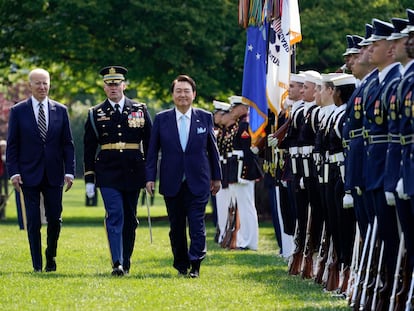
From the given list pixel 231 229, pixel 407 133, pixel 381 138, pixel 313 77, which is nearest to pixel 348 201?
pixel 381 138

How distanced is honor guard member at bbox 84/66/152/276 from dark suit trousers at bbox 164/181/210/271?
1.70ft

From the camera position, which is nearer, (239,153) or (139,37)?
(239,153)

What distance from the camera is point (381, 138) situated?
10.3m

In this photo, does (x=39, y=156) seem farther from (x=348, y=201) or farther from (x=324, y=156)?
(x=348, y=201)

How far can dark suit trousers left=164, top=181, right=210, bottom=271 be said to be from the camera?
1450cm

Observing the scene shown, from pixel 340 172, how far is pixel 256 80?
535cm

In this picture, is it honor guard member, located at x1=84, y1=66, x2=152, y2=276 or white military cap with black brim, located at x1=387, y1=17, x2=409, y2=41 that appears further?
honor guard member, located at x1=84, y1=66, x2=152, y2=276

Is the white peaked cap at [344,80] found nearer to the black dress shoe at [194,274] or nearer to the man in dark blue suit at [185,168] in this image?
the man in dark blue suit at [185,168]

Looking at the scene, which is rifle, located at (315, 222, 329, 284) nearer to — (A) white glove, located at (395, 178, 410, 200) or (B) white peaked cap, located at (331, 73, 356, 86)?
(B) white peaked cap, located at (331, 73, 356, 86)

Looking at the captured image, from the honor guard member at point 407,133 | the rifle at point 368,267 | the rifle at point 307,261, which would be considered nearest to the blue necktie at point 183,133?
the rifle at point 307,261

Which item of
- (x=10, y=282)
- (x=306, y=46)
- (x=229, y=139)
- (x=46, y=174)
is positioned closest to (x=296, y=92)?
(x=46, y=174)

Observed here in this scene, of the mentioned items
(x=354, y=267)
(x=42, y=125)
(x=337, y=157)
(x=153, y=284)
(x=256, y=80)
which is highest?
(x=256, y=80)

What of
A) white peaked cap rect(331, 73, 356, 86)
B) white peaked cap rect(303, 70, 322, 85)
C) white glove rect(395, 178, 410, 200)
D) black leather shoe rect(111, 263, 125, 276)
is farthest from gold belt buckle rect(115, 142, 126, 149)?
white glove rect(395, 178, 410, 200)

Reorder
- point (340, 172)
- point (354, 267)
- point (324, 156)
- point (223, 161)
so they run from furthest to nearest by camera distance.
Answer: point (223, 161) < point (324, 156) < point (340, 172) < point (354, 267)
